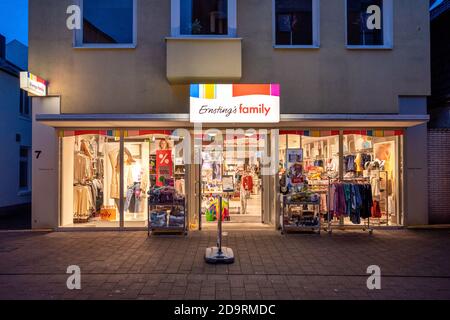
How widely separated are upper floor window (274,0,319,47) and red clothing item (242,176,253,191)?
3.93 metres

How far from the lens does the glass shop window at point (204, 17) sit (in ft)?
34.5

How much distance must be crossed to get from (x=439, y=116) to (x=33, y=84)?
A: 38.7 ft

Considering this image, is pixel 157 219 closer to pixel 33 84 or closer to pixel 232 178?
pixel 232 178

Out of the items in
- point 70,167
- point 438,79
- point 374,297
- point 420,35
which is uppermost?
point 420,35

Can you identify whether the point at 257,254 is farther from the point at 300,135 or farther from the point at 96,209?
the point at 96,209

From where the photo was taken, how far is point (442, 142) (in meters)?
10.7

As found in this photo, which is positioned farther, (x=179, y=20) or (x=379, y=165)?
(x=379, y=165)

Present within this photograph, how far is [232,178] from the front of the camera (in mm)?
10961

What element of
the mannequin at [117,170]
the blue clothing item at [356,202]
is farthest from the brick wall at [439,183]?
the mannequin at [117,170]

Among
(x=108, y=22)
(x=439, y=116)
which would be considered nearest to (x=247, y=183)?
(x=108, y=22)

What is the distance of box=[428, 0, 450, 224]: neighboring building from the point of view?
35.1 feet

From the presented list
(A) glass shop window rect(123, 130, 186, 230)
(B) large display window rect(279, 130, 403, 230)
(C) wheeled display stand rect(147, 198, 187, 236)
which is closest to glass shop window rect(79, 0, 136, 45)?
(A) glass shop window rect(123, 130, 186, 230)
